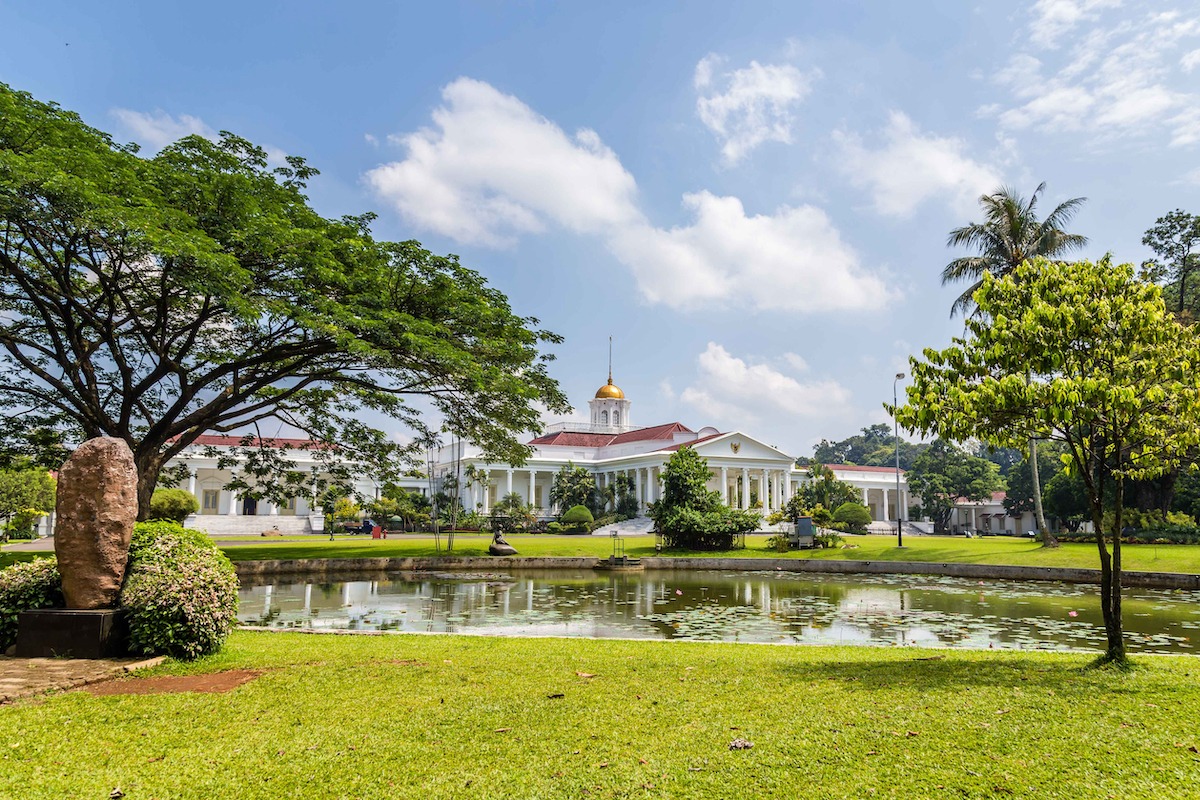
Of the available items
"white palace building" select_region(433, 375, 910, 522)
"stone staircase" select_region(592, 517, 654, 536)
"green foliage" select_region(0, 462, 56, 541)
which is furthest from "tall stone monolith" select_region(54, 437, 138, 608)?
"white palace building" select_region(433, 375, 910, 522)

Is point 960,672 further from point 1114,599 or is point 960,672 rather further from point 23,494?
point 23,494

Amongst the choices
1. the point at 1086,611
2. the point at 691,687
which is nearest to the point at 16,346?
the point at 691,687

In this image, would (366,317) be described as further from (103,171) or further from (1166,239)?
(1166,239)

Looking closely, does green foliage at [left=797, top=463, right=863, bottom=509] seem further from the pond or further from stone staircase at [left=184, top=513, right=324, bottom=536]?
stone staircase at [left=184, top=513, right=324, bottom=536]

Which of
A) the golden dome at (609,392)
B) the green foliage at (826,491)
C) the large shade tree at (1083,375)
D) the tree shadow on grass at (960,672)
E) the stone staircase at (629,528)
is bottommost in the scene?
the stone staircase at (629,528)

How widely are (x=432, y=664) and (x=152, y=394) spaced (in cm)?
1936

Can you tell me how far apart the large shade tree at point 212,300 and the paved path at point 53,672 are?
8785 millimetres

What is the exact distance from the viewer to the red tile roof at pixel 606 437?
61.8 metres

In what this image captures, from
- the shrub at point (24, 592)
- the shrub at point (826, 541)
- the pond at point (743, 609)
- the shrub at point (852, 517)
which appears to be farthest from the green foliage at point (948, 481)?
the shrub at point (24, 592)

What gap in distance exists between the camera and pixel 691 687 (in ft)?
21.7

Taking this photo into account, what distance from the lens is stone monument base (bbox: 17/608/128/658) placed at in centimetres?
768

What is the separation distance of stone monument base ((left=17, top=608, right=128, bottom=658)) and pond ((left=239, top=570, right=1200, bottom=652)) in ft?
15.2

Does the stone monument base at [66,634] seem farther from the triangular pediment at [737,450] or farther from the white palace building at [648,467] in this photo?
the triangular pediment at [737,450]

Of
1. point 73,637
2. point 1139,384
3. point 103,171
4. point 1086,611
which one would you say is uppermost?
point 103,171
